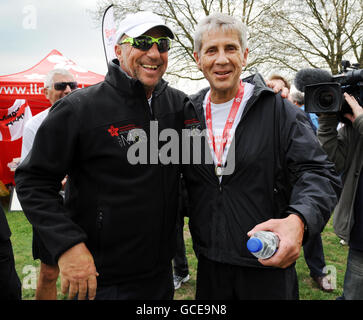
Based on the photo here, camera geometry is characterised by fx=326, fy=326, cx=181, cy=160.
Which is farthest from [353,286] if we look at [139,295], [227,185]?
[139,295]

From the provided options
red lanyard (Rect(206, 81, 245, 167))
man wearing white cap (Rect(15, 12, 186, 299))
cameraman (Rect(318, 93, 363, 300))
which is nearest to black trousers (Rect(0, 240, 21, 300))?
man wearing white cap (Rect(15, 12, 186, 299))

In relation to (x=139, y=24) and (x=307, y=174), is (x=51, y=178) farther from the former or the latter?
(x=307, y=174)

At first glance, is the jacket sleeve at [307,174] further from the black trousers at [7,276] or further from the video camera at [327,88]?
the black trousers at [7,276]

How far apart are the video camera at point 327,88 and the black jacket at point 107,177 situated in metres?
1.13

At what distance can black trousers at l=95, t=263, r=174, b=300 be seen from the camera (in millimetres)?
1951

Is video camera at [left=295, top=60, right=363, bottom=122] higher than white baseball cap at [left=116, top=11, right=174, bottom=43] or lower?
lower

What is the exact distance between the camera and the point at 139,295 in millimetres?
2002

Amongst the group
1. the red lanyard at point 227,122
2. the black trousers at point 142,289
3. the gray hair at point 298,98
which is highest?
the gray hair at point 298,98

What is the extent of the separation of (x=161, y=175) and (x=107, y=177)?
12.5 inches

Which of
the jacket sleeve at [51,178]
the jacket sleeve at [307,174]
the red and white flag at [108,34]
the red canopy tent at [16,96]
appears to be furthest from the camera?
the red canopy tent at [16,96]

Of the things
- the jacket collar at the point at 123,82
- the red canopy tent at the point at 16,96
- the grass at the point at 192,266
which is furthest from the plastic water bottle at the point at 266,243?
the red canopy tent at the point at 16,96

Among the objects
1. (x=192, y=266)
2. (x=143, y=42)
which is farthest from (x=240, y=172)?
(x=192, y=266)

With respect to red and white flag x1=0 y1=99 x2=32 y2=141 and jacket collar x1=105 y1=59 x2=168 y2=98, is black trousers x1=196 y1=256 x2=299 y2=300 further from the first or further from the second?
red and white flag x1=0 y1=99 x2=32 y2=141

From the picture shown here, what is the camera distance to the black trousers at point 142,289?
6.40ft
